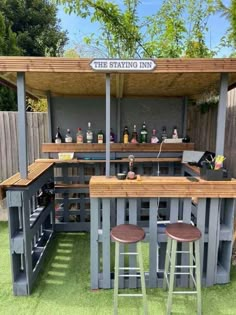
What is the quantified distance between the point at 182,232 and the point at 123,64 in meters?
1.38

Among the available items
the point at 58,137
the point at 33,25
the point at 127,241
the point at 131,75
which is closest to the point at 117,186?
the point at 127,241

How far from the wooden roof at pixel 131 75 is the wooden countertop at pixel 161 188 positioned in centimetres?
92

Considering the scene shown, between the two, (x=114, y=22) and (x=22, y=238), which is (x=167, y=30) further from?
(x=22, y=238)


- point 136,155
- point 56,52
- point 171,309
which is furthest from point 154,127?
point 56,52

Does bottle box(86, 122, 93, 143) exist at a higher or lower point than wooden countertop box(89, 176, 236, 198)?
higher

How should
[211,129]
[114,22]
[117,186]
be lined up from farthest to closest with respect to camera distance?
[114,22], [211,129], [117,186]

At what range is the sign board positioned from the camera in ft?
6.31

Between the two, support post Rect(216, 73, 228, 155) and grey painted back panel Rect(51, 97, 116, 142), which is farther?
grey painted back panel Rect(51, 97, 116, 142)

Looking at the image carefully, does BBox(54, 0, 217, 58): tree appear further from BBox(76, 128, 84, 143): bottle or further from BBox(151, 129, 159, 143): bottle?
BBox(76, 128, 84, 143): bottle

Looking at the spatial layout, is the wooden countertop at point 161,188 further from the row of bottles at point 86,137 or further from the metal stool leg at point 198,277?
the row of bottles at point 86,137

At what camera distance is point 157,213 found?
7.16 feet

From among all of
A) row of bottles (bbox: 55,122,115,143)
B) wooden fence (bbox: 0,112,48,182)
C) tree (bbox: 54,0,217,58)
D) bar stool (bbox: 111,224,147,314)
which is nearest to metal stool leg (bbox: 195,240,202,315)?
bar stool (bbox: 111,224,147,314)

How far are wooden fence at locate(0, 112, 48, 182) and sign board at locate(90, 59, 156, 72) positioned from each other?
2201 mm

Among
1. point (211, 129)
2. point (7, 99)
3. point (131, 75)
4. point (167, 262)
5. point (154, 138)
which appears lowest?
point (167, 262)
